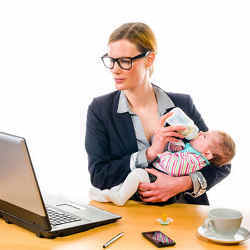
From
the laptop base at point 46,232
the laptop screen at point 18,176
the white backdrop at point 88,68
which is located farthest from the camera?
the white backdrop at point 88,68

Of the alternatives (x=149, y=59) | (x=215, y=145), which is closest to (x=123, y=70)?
(x=149, y=59)

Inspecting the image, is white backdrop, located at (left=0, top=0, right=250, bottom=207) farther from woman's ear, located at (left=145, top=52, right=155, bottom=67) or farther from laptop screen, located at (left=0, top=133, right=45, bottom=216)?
laptop screen, located at (left=0, top=133, right=45, bottom=216)

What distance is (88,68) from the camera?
3.27 m

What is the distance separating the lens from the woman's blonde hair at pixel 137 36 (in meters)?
2.30

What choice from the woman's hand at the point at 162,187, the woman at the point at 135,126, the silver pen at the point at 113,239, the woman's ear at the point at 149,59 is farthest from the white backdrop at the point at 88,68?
the silver pen at the point at 113,239

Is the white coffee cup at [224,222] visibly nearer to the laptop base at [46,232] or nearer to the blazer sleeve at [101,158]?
the laptop base at [46,232]

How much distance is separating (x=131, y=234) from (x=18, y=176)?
450mm

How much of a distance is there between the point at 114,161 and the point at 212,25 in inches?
48.0

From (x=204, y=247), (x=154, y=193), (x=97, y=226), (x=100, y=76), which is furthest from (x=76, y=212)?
(x=100, y=76)

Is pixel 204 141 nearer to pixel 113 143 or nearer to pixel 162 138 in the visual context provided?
pixel 162 138

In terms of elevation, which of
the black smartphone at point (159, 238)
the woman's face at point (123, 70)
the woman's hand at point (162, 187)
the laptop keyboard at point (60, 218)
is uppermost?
the woman's face at point (123, 70)

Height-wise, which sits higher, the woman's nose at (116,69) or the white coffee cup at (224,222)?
the woman's nose at (116,69)

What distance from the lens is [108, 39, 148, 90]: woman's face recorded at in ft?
7.47

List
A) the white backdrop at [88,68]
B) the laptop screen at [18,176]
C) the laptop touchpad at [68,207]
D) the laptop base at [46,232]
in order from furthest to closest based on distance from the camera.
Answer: the white backdrop at [88,68]
the laptop touchpad at [68,207]
the laptop base at [46,232]
the laptop screen at [18,176]
